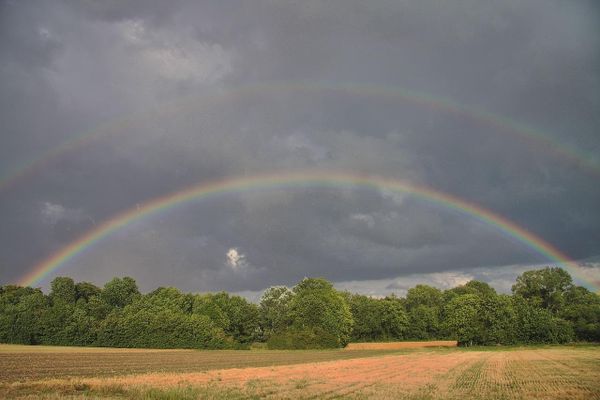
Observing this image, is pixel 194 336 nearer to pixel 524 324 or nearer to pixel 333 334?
pixel 333 334

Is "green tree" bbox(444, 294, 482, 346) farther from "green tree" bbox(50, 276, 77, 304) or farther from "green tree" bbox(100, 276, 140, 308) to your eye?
"green tree" bbox(50, 276, 77, 304)

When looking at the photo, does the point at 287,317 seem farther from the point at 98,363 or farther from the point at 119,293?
the point at 98,363

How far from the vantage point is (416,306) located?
191 meters

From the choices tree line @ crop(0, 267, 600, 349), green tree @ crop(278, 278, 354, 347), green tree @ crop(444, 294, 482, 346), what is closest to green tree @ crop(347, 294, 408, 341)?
tree line @ crop(0, 267, 600, 349)

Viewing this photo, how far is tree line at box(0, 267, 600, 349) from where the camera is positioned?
366 feet

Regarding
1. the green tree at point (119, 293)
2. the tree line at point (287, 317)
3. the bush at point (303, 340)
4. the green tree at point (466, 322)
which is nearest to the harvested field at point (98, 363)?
the tree line at point (287, 317)

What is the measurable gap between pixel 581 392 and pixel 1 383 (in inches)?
1327

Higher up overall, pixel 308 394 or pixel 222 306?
pixel 222 306

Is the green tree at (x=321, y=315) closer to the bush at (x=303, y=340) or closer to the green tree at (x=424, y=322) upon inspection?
the bush at (x=303, y=340)

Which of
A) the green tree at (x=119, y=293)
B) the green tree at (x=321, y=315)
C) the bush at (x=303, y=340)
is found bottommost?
the bush at (x=303, y=340)

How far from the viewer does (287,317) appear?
13588 centimetres

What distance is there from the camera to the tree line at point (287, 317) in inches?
4390

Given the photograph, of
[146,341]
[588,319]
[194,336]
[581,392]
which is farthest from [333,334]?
[581,392]

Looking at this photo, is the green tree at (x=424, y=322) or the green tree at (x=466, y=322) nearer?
the green tree at (x=466, y=322)
